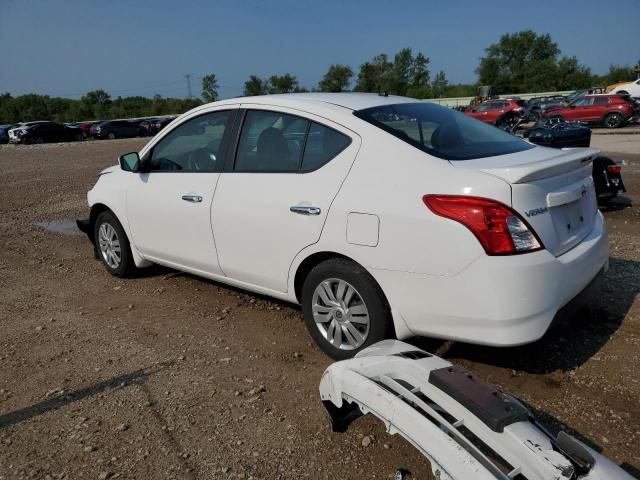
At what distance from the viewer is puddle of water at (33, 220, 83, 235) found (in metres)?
7.90

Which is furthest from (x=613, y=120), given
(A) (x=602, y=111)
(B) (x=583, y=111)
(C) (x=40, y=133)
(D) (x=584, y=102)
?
(C) (x=40, y=133)

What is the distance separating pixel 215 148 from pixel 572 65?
94629 mm

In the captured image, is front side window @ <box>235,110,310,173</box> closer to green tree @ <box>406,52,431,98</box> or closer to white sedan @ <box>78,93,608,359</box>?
white sedan @ <box>78,93,608,359</box>

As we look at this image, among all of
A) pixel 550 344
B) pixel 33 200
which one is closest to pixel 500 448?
pixel 550 344

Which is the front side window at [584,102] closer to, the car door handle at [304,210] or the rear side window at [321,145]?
the rear side window at [321,145]

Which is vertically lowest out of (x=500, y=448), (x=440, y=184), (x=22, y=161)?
(x=22, y=161)

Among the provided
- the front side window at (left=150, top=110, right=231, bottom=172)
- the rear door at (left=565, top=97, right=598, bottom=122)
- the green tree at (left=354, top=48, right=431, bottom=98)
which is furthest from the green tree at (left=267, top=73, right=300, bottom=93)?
the green tree at (left=354, top=48, right=431, bottom=98)

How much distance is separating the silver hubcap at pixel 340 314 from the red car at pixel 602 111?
24.6 m

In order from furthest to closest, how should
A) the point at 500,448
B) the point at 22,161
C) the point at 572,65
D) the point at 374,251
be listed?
the point at 572,65, the point at 22,161, the point at 374,251, the point at 500,448

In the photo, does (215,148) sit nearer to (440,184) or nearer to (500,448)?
(440,184)

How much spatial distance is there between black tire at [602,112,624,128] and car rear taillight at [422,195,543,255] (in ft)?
86.7

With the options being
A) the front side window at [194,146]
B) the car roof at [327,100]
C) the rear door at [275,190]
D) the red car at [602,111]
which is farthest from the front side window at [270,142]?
the red car at [602,111]

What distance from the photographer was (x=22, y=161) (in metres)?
20.9

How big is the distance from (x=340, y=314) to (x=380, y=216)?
74 centimetres
